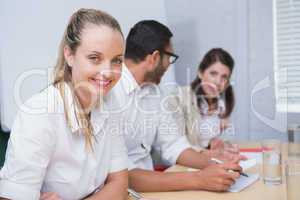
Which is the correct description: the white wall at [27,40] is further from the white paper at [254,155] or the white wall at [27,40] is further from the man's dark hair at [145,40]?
the white paper at [254,155]

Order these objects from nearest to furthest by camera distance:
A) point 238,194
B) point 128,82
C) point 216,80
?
point 238,194, point 128,82, point 216,80

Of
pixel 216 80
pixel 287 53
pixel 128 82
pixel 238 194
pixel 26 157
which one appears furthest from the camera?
pixel 216 80

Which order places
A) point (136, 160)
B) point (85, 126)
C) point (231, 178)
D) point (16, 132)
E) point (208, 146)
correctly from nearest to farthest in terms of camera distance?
1. point (16, 132)
2. point (85, 126)
3. point (231, 178)
4. point (136, 160)
5. point (208, 146)

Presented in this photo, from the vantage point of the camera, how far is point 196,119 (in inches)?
82.0

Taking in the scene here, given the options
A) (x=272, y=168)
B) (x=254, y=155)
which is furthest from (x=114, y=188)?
(x=254, y=155)

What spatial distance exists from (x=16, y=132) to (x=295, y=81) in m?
1.58

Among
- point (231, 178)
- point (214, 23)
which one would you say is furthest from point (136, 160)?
point (214, 23)

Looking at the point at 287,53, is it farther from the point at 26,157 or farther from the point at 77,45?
the point at 26,157

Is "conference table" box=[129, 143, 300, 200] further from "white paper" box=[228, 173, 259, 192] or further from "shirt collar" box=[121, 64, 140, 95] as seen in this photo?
"shirt collar" box=[121, 64, 140, 95]

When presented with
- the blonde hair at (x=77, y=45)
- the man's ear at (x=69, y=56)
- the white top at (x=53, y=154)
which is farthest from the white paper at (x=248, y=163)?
the man's ear at (x=69, y=56)

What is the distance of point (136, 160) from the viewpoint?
5.14 feet

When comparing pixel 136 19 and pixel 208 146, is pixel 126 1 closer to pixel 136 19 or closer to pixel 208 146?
pixel 136 19

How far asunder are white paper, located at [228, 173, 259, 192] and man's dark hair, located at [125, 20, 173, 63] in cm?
64

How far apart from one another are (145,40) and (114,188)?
72 centimetres
